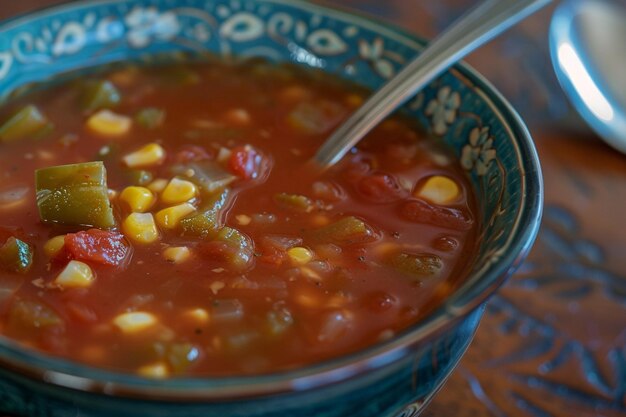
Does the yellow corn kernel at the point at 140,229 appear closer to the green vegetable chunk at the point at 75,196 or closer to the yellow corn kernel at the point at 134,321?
the green vegetable chunk at the point at 75,196

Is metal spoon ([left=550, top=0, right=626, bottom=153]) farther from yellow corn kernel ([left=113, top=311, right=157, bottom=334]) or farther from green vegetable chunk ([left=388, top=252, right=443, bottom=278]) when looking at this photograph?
yellow corn kernel ([left=113, top=311, right=157, bottom=334])

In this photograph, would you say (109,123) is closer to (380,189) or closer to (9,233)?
(9,233)

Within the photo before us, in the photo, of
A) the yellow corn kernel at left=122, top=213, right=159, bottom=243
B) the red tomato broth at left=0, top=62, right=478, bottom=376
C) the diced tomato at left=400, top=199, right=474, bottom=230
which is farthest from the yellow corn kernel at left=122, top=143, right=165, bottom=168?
the diced tomato at left=400, top=199, right=474, bottom=230

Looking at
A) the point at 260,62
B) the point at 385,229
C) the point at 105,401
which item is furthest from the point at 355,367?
the point at 260,62

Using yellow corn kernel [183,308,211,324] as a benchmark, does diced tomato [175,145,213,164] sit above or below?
above

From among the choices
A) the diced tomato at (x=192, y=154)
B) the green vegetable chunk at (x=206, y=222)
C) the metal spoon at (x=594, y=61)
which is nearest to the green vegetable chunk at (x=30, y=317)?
the green vegetable chunk at (x=206, y=222)

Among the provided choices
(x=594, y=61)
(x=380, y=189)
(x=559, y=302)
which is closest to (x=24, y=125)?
(x=380, y=189)

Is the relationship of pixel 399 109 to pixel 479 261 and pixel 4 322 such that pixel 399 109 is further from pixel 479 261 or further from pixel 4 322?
pixel 4 322
